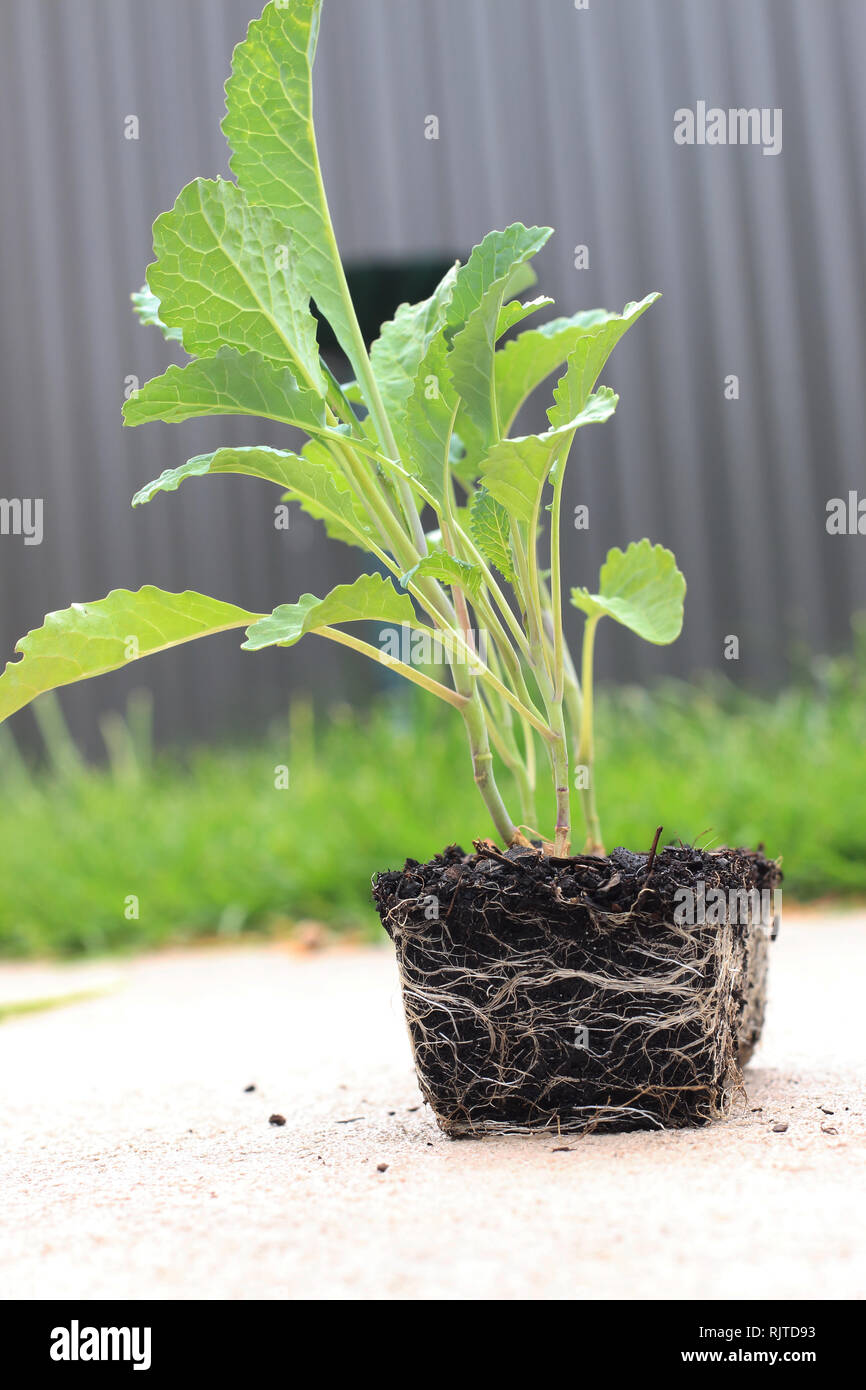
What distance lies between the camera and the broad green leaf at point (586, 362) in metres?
0.67

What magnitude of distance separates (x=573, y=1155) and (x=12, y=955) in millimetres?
2045

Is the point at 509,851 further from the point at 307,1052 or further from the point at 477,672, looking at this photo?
the point at 307,1052

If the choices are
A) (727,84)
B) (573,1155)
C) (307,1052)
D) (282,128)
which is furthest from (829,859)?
(727,84)

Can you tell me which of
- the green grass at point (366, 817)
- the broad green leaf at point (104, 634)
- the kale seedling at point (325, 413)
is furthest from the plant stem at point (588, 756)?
the green grass at point (366, 817)

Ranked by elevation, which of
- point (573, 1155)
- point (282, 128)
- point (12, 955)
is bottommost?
point (12, 955)

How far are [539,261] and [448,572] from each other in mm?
2694

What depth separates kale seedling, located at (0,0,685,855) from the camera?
69 centimetres

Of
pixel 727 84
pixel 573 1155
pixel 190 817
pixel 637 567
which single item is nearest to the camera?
pixel 573 1155

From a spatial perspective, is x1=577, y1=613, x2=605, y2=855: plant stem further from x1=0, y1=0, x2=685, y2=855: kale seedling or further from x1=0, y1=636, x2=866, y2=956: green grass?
x1=0, y1=636, x2=866, y2=956: green grass

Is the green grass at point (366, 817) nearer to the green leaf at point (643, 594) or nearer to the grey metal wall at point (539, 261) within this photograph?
the grey metal wall at point (539, 261)

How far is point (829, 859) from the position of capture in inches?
82.4

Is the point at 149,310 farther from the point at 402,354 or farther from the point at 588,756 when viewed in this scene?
the point at 588,756

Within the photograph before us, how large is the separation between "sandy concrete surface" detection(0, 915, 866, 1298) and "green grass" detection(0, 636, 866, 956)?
100 cm

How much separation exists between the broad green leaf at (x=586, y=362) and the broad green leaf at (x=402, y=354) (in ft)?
0.52
